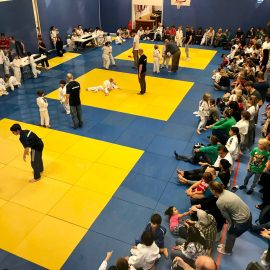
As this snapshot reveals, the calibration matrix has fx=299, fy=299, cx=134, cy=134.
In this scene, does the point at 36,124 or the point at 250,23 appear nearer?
the point at 36,124

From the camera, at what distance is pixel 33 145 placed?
8188mm

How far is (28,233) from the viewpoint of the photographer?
23.4 feet

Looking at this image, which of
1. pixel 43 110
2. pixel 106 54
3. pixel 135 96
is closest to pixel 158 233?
pixel 43 110

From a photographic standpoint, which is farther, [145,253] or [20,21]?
[20,21]

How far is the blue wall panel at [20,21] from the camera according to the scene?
656 inches

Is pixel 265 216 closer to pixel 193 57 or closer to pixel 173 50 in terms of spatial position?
pixel 173 50

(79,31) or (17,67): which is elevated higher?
(79,31)

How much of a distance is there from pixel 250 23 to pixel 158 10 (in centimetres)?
1089

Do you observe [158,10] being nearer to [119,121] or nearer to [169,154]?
[119,121]

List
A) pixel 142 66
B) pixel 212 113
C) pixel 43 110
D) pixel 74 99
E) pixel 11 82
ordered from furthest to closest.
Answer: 1. pixel 11 82
2. pixel 142 66
3. pixel 43 110
4. pixel 212 113
5. pixel 74 99

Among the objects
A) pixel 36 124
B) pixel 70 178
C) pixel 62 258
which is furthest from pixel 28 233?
pixel 36 124

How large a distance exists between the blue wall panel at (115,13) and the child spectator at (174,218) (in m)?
22.7

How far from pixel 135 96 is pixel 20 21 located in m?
8.92

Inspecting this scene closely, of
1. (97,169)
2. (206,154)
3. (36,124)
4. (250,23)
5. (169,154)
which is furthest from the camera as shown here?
(250,23)
